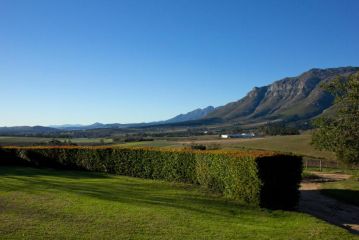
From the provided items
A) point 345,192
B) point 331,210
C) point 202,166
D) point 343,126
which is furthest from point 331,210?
point 343,126

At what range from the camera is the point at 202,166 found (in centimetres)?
2128

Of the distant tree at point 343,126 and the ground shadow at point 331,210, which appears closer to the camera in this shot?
the ground shadow at point 331,210

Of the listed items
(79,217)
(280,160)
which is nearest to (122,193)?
(79,217)

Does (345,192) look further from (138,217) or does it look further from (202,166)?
(138,217)

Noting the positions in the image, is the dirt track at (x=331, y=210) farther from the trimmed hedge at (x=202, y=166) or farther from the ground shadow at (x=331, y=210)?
the trimmed hedge at (x=202, y=166)

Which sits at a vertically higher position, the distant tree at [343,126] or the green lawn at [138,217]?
the distant tree at [343,126]

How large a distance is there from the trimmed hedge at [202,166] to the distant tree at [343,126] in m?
10.8

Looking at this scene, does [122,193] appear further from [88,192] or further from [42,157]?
[42,157]

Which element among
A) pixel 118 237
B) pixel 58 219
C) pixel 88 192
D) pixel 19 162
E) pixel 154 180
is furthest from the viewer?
pixel 19 162

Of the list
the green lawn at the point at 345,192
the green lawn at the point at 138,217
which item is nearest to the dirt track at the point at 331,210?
the green lawn at the point at 345,192

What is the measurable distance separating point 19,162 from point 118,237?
2711 centimetres

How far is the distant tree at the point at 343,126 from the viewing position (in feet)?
86.5

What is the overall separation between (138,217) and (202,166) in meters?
8.60

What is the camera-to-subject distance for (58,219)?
40.9ft
